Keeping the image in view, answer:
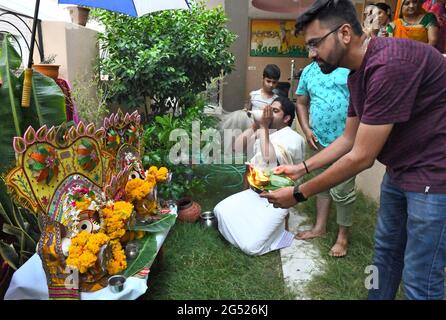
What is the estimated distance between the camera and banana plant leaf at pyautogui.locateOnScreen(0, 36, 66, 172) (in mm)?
2090

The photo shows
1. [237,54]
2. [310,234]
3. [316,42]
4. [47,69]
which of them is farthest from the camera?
[237,54]

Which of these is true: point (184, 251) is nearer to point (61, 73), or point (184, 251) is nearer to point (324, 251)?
point (324, 251)

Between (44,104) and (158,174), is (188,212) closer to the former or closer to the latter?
(158,174)

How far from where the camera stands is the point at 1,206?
2018mm

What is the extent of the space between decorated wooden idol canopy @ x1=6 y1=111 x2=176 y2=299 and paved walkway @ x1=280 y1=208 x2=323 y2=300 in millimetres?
1083

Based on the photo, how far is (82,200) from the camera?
1.91 metres

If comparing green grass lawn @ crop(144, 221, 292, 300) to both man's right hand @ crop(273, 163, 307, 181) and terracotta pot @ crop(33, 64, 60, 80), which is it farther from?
terracotta pot @ crop(33, 64, 60, 80)

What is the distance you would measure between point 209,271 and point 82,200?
3.93 ft

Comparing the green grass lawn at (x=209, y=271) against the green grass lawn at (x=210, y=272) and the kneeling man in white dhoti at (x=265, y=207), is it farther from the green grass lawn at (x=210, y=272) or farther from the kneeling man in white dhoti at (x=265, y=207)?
the kneeling man in white dhoti at (x=265, y=207)

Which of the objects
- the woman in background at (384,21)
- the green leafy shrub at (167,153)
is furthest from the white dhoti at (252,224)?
the woman in background at (384,21)

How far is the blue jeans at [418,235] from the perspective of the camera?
148cm

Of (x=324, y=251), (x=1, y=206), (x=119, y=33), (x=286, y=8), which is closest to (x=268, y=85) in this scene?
(x=119, y=33)

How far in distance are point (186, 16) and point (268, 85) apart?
1230mm

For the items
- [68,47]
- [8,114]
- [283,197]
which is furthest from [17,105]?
[283,197]
